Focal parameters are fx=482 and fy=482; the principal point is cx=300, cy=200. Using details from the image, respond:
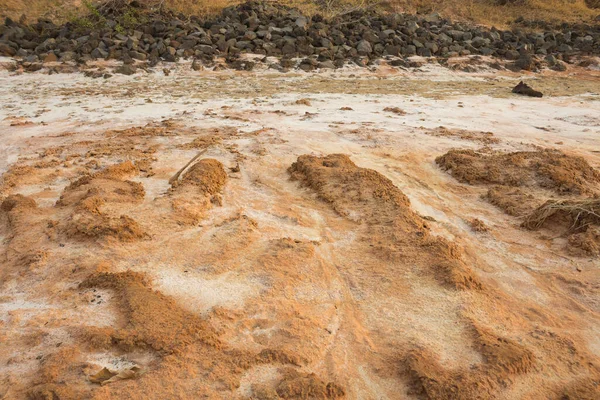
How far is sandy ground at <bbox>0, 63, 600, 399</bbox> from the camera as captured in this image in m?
2.04

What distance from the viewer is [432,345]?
2273mm

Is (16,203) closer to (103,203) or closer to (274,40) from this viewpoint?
(103,203)

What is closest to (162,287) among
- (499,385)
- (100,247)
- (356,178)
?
(100,247)

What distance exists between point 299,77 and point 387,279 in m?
7.86

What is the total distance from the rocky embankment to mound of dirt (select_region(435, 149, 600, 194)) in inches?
261

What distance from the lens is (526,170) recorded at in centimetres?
449

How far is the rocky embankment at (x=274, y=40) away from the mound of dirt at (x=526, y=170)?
662 centimetres

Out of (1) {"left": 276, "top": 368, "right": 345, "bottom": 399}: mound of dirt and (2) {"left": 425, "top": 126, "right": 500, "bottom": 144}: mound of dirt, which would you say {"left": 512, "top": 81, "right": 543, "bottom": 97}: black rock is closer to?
(2) {"left": 425, "top": 126, "right": 500, "bottom": 144}: mound of dirt

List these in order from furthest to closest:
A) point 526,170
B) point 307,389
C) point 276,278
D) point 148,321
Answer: point 526,170 < point 276,278 < point 148,321 < point 307,389

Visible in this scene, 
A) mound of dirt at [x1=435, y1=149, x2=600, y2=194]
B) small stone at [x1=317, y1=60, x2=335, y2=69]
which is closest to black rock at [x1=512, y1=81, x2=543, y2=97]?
small stone at [x1=317, y1=60, x2=335, y2=69]

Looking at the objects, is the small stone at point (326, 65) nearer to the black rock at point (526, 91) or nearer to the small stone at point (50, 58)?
the black rock at point (526, 91)

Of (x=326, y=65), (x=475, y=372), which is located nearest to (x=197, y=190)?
(x=475, y=372)

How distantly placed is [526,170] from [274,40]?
28.5 feet

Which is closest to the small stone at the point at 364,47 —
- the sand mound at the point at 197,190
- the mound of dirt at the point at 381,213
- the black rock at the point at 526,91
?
the black rock at the point at 526,91
